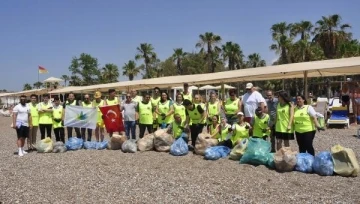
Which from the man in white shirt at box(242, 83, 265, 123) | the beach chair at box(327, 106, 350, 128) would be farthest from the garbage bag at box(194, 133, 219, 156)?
the beach chair at box(327, 106, 350, 128)

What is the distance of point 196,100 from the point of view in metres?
9.40

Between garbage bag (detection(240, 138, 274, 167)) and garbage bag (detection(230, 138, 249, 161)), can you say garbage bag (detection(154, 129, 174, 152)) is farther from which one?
garbage bag (detection(240, 138, 274, 167))

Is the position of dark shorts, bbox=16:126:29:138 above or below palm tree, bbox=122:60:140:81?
below

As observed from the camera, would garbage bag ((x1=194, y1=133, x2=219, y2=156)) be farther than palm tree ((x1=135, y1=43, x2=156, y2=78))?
No

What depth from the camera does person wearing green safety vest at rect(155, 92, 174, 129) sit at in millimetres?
9633

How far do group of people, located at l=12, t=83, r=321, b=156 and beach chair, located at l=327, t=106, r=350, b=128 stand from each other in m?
5.78

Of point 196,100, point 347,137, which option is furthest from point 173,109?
point 347,137

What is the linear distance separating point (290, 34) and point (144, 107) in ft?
109

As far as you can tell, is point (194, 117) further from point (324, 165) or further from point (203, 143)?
point (324, 165)

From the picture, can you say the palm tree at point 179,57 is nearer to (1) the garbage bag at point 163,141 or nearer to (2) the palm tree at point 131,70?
(2) the palm tree at point 131,70

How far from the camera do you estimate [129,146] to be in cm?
949

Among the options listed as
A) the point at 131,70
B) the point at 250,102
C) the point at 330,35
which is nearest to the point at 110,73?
the point at 131,70

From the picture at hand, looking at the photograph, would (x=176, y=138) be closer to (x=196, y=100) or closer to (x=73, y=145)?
(x=196, y=100)

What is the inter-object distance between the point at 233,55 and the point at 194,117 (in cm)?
4049
